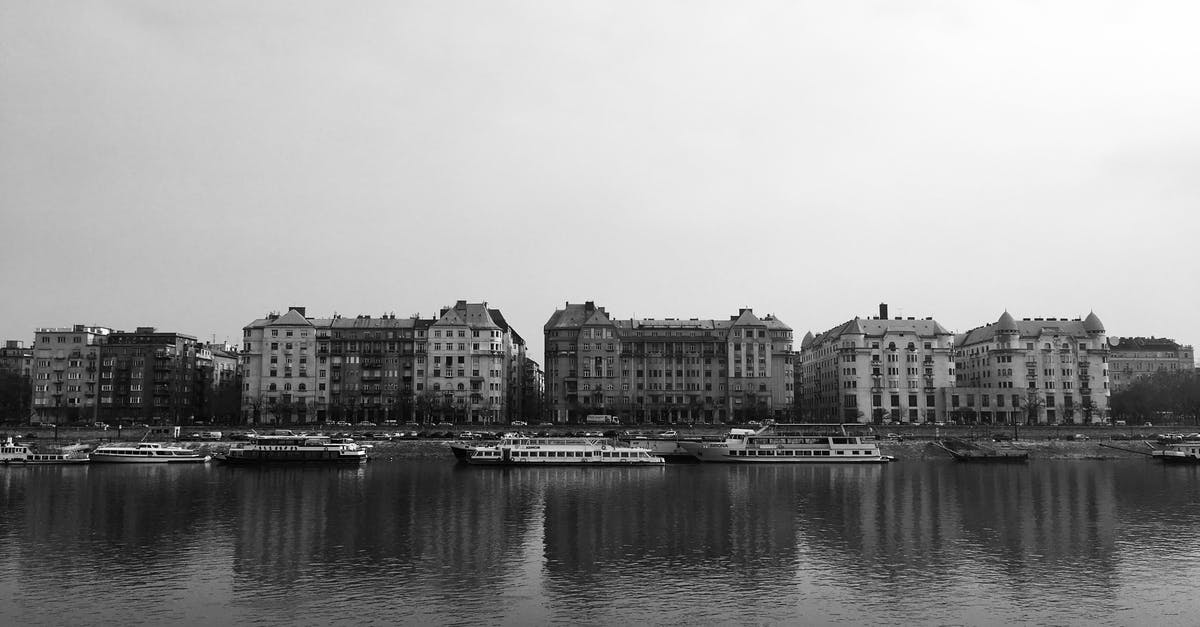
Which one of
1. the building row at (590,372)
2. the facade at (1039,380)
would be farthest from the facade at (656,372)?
the facade at (1039,380)

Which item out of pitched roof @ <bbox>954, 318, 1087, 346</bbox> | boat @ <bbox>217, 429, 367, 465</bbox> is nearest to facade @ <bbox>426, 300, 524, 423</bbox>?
boat @ <bbox>217, 429, 367, 465</bbox>

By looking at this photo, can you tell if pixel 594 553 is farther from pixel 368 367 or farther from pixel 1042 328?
pixel 1042 328

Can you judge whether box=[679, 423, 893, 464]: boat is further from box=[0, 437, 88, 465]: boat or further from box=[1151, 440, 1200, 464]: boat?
box=[0, 437, 88, 465]: boat

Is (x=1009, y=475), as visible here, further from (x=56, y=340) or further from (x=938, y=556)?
(x=56, y=340)

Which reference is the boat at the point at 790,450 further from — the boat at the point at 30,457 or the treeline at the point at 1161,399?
the treeline at the point at 1161,399

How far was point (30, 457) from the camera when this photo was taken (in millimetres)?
111250

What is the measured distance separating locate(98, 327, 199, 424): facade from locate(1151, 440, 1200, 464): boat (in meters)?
159

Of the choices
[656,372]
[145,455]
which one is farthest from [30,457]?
[656,372]

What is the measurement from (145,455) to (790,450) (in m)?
77.1

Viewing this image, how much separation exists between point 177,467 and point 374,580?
242 feet

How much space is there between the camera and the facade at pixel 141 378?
179000 mm

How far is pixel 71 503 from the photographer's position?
68.9 meters

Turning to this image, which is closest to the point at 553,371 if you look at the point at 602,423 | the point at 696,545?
the point at 602,423

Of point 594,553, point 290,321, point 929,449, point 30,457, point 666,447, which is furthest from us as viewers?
point 290,321
